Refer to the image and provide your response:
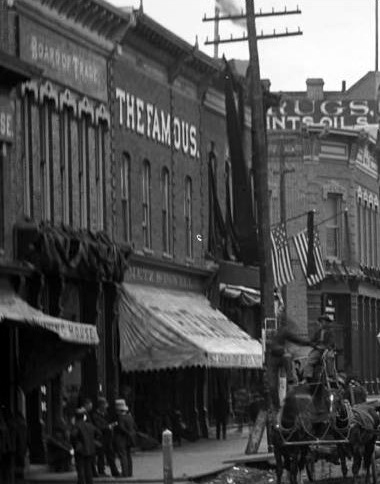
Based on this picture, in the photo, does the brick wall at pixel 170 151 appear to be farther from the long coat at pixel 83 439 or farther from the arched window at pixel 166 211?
the long coat at pixel 83 439

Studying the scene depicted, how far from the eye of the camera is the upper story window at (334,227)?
6888 centimetres

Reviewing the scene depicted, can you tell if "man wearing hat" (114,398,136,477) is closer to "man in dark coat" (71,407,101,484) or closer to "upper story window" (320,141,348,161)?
"man in dark coat" (71,407,101,484)

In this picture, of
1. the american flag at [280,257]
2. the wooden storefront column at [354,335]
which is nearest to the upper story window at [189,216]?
the american flag at [280,257]

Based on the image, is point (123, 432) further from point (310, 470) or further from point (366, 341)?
point (366, 341)

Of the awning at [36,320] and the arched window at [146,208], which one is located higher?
the arched window at [146,208]

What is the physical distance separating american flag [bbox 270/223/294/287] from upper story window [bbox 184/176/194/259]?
138 inches

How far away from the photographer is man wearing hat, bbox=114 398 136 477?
32.2 meters

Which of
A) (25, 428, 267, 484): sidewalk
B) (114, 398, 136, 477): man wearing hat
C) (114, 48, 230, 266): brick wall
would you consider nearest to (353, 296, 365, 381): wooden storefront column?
(114, 48, 230, 266): brick wall

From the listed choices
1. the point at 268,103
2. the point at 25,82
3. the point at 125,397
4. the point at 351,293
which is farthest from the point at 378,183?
the point at 25,82

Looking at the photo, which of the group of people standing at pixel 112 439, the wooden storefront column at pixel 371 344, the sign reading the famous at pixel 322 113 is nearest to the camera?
the group of people standing at pixel 112 439

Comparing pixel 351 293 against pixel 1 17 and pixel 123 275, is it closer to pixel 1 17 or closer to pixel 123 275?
pixel 123 275

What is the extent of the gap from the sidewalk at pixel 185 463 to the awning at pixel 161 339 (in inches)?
77.1

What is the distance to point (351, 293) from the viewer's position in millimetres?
70188

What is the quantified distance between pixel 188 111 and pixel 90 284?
1115 cm
